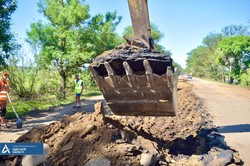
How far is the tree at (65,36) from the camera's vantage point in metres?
17.5

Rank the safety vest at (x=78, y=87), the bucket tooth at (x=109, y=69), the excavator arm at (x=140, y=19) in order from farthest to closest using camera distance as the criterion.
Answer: the safety vest at (x=78, y=87), the excavator arm at (x=140, y=19), the bucket tooth at (x=109, y=69)

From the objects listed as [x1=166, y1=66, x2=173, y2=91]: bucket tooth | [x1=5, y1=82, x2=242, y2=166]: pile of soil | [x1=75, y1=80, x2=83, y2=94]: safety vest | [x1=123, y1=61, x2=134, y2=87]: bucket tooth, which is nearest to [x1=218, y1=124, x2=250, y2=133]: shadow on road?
[x1=5, y1=82, x2=242, y2=166]: pile of soil

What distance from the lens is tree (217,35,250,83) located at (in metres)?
37.4

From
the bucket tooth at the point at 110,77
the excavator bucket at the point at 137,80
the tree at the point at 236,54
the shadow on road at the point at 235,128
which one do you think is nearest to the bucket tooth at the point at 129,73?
the excavator bucket at the point at 137,80

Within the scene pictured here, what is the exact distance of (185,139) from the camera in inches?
245

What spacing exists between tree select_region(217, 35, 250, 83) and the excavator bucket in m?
36.1

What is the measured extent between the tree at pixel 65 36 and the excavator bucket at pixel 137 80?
1291 cm

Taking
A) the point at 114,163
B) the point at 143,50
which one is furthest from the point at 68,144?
the point at 143,50

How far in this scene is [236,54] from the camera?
126 feet

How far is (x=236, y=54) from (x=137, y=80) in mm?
38205

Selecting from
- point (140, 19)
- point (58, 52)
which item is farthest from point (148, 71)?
point (58, 52)

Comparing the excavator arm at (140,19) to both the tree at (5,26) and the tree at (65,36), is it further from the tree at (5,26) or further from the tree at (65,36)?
the tree at (65,36)

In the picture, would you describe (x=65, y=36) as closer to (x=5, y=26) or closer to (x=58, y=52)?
(x=58, y=52)

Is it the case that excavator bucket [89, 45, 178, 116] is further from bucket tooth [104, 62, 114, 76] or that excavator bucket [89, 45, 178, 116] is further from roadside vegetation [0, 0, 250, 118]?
roadside vegetation [0, 0, 250, 118]
